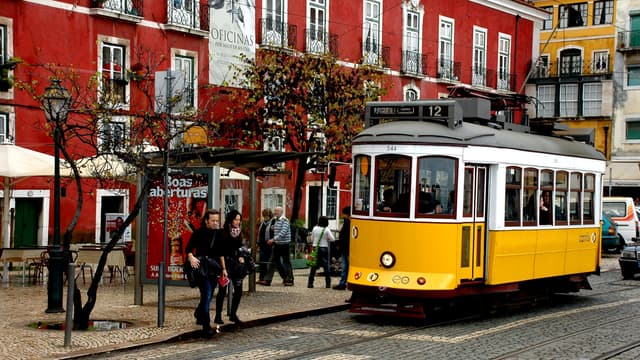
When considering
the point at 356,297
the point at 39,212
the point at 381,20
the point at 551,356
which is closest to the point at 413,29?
the point at 381,20

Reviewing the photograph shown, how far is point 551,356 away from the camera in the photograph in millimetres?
12070

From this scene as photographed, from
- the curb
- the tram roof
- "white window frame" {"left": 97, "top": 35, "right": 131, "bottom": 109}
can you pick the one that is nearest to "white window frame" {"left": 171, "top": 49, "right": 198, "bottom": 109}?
"white window frame" {"left": 97, "top": 35, "right": 131, "bottom": 109}

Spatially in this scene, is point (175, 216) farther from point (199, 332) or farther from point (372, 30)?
point (372, 30)

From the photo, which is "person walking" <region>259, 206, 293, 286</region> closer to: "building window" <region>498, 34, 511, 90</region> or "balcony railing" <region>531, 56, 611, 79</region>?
"building window" <region>498, 34, 511, 90</region>

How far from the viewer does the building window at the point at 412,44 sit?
1571 inches

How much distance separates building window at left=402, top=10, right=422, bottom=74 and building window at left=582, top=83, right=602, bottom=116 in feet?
68.9

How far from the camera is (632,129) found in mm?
56469

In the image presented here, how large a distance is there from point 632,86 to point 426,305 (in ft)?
149

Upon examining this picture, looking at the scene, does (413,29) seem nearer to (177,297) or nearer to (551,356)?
(177,297)

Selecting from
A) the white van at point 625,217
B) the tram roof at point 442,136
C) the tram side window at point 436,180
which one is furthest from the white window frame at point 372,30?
the tram side window at point 436,180

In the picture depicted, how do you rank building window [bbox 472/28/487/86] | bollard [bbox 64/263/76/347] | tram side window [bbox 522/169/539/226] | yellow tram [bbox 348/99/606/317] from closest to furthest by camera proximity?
bollard [bbox 64/263/76/347], yellow tram [bbox 348/99/606/317], tram side window [bbox 522/169/539/226], building window [bbox 472/28/487/86]

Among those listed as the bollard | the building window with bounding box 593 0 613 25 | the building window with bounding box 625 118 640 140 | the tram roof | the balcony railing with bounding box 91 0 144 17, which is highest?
the building window with bounding box 593 0 613 25

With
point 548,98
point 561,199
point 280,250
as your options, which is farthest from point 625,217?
point 548,98

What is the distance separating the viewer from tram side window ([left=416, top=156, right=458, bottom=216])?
48.6 feet
